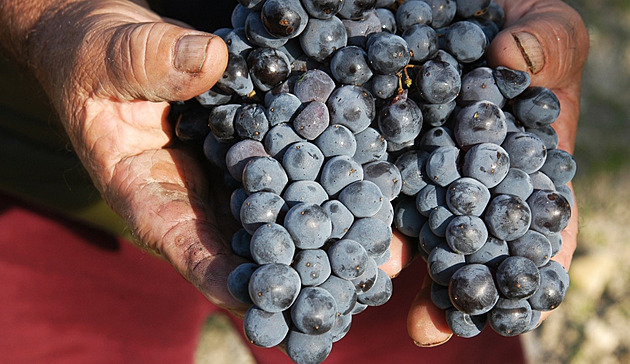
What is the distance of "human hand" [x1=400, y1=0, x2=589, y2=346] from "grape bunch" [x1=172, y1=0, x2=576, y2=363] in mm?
66

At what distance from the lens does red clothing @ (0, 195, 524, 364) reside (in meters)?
2.30

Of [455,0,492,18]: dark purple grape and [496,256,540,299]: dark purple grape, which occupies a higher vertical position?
[455,0,492,18]: dark purple grape

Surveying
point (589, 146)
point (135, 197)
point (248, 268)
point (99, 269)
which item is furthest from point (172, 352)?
point (589, 146)

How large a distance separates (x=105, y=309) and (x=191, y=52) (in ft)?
4.74

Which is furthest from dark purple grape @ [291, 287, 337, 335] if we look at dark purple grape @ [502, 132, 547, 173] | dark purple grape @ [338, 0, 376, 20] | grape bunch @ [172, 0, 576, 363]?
dark purple grape @ [338, 0, 376, 20]

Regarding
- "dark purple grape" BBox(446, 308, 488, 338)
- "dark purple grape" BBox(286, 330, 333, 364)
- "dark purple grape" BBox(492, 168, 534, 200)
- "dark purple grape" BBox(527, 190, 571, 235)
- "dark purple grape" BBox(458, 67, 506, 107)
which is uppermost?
"dark purple grape" BBox(458, 67, 506, 107)

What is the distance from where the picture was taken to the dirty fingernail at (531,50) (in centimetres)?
150

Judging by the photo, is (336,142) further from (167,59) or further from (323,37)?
(167,59)

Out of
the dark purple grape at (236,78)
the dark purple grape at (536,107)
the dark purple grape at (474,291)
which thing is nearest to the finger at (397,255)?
the dark purple grape at (474,291)

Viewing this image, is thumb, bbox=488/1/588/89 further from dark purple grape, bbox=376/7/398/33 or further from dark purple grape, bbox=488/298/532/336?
dark purple grape, bbox=488/298/532/336

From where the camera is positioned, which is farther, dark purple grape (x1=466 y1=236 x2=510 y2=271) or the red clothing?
the red clothing

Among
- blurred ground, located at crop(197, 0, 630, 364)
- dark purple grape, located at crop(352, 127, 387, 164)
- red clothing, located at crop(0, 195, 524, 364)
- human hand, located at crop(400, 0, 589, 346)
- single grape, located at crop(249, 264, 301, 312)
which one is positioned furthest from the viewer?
blurred ground, located at crop(197, 0, 630, 364)

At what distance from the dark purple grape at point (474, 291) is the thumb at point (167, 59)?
0.72m

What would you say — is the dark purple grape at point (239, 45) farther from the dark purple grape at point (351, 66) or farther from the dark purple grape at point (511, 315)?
the dark purple grape at point (511, 315)
